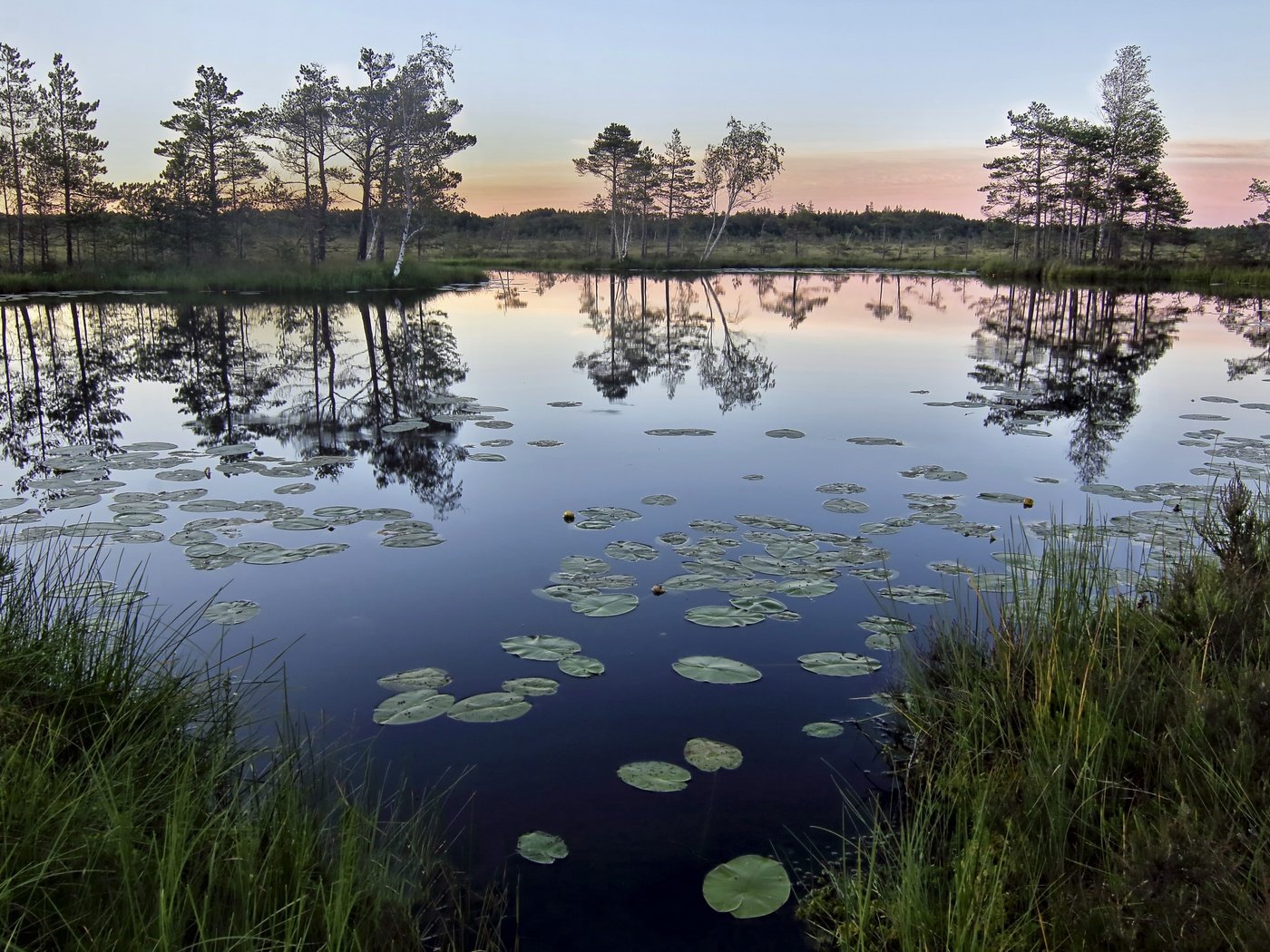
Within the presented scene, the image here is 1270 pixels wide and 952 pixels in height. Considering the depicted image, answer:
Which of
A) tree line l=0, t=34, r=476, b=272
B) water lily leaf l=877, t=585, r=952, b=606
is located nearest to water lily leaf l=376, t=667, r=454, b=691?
water lily leaf l=877, t=585, r=952, b=606

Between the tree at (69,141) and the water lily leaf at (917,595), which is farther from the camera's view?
the tree at (69,141)

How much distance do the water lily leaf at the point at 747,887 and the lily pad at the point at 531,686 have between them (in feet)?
4.00

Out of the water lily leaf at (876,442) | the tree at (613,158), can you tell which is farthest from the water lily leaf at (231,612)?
the tree at (613,158)

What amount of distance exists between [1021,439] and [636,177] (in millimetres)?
40420

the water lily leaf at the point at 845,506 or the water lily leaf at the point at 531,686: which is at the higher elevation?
the water lily leaf at the point at 845,506

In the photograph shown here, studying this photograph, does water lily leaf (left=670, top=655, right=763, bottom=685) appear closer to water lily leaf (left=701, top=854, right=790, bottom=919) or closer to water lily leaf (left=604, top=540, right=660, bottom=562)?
water lily leaf (left=701, top=854, right=790, bottom=919)

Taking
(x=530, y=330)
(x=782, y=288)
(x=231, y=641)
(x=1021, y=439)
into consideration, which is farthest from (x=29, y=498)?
(x=782, y=288)

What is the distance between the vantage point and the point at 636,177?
149ft

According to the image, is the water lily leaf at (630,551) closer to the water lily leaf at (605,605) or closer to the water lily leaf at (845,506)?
the water lily leaf at (605,605)

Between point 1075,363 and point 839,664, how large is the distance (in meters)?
12.2

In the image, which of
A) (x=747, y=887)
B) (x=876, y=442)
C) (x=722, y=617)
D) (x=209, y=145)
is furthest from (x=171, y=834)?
(x=209, y=145)

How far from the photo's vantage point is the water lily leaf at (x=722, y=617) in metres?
4.18

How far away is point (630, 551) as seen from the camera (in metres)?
5.13

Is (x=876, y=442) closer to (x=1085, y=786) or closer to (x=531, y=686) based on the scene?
(x=531, y=686)
